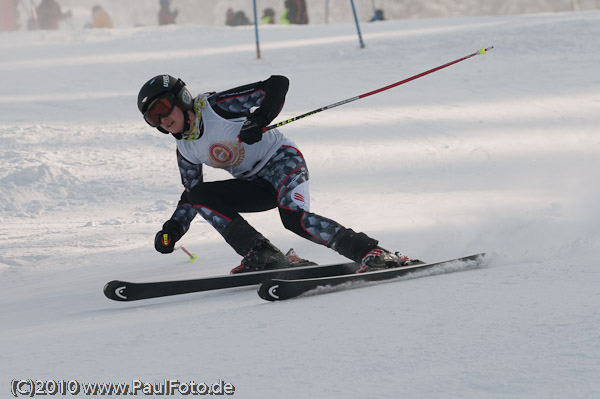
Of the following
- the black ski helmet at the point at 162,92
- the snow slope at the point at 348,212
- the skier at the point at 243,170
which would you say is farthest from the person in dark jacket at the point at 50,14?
the black ski helmet at the point at 162,92

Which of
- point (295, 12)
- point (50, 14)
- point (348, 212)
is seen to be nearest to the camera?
point (348, 212)

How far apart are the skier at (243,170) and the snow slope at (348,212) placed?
29cm

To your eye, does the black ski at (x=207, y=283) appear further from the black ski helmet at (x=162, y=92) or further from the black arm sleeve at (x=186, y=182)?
the black ski helmet at (x=162, y=92)

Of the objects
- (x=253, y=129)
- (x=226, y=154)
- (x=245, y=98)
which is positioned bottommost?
(x=226, y=154)

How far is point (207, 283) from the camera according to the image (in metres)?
3.67

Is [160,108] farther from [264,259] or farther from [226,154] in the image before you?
[264,259]

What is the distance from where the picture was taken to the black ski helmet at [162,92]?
11.6 ft

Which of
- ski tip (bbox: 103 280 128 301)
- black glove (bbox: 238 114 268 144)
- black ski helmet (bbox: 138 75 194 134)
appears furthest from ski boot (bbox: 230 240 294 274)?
black ski helmet (bbox: 138 75 194 134)

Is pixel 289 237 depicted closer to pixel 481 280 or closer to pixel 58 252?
pixel 58 252

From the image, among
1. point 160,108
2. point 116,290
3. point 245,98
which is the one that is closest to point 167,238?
point 116,290

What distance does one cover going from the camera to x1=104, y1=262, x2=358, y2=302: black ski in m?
3.48

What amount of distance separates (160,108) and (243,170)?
1.97 feet

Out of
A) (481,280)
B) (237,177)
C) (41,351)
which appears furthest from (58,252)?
(481,280)

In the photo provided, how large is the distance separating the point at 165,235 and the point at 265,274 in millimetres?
543
